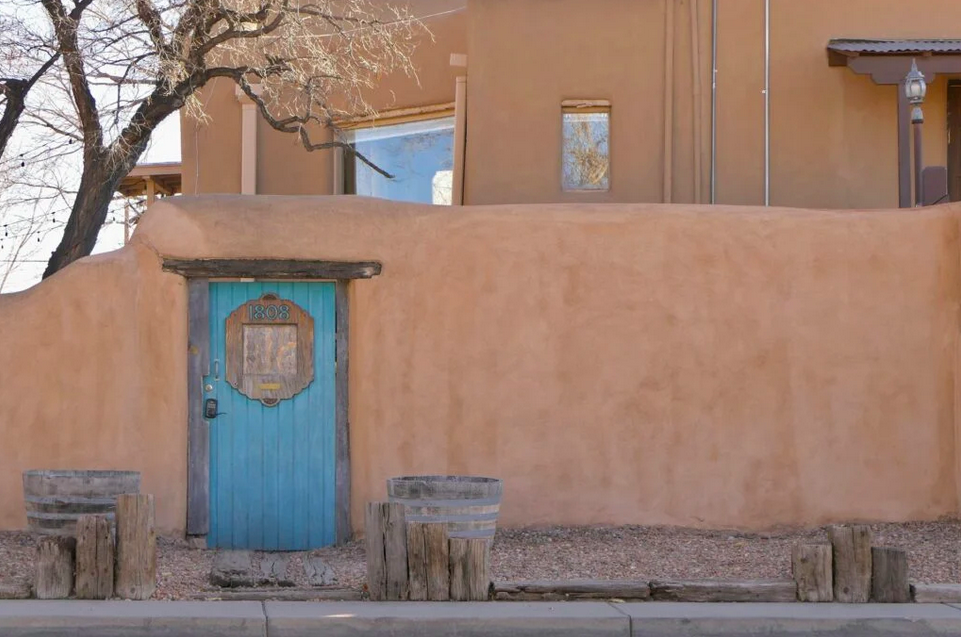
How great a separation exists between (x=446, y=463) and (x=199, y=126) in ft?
23.9

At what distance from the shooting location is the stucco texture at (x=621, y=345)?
10828mm

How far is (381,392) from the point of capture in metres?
11.0

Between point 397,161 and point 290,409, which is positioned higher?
point 397,161

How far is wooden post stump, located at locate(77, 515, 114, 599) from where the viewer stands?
27.2ft

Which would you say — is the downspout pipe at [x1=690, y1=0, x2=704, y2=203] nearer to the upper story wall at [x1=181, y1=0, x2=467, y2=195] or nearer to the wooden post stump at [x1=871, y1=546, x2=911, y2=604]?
the upper story wall at [x1=181, y1=0, x2=467, y2=195]

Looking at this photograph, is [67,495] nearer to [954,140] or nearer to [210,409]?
[210,409]

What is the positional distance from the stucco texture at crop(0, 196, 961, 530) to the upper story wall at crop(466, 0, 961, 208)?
353 cm

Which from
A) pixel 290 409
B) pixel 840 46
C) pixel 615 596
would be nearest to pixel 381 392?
pixel 290 409

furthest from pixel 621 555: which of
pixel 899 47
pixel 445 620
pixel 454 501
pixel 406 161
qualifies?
pixel 406 161

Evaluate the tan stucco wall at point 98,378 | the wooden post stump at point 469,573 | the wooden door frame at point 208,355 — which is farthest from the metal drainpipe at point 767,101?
the wooden post stump at point 469,573

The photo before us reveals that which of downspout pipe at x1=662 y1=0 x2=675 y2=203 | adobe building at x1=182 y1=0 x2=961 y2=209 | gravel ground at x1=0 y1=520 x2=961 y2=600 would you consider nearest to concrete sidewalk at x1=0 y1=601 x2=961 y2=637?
gravel ground at x1=0 y1=520 x2=961 y2=600

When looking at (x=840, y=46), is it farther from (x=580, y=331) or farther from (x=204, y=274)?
(x=204, y=274)

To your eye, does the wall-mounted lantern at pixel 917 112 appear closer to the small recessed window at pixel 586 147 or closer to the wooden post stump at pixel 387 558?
the small recessed window at pixel 586 147

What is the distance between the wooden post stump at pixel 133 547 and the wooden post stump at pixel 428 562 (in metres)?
1.57
